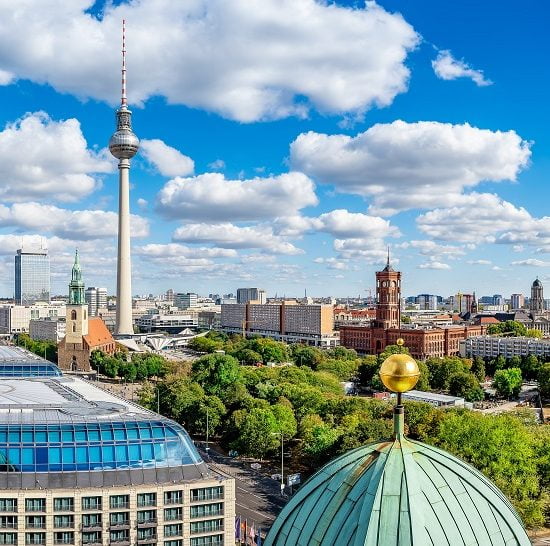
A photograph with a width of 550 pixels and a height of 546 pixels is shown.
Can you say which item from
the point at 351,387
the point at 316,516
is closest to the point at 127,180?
the point at 351,387

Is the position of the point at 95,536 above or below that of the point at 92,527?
below

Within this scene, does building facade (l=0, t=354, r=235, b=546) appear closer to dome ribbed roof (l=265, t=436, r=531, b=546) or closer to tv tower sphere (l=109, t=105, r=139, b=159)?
dome ribbed roof (l=265, t=436, r=531, b=546)

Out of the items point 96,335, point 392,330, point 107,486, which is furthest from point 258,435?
point 392,330

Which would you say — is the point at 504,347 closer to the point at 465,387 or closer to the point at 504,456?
the point at 465,387

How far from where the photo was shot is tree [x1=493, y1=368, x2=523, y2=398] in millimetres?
122625

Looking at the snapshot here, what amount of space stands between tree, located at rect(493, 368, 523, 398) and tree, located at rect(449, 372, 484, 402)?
550 cm

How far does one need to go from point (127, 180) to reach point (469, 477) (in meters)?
190

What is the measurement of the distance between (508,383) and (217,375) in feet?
174

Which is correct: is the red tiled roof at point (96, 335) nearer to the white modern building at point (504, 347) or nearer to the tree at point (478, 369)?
the tree at point (478, 369)

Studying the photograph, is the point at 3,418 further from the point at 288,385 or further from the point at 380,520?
the point at 288,385

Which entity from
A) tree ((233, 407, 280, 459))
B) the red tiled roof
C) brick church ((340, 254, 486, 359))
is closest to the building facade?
tree ((233, 407, 280, 459))

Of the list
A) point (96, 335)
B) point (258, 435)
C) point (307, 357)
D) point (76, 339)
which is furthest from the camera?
point (96, 335)

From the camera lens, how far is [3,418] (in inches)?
1957

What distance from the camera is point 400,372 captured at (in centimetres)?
1250
